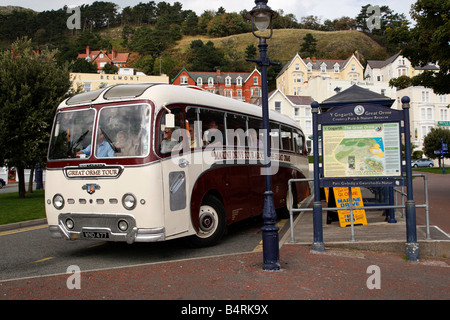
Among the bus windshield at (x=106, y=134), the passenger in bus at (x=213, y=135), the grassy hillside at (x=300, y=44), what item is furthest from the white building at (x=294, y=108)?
the grassy hillside at (x=300, y=44)

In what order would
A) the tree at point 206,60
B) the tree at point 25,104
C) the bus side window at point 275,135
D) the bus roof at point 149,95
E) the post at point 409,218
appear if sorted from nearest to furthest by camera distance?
the post at point 409,218 → the bus roof at point 149,95 → the bus side window at point 275,135 → the tree at point 25,104 → the tree at point 206,60

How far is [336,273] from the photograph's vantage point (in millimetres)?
5629

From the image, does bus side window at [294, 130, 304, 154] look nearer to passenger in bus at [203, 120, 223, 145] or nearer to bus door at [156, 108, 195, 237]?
passenger in bus at [203, 120, 223, 145]

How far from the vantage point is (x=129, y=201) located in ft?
21.0

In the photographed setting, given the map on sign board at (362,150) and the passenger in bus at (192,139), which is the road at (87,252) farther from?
the map on sign board at (362,150)

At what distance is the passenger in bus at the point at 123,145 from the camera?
6531 millimetres

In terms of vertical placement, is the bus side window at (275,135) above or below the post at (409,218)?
above

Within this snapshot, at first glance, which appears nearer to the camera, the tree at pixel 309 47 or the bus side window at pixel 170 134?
the bus side window at pixel 170 134

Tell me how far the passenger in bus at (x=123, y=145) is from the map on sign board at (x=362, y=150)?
3433 millimetres

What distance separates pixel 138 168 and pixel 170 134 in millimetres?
877

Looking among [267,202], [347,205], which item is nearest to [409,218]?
[267,202]

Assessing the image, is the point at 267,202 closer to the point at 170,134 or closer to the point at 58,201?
the point at 170,134

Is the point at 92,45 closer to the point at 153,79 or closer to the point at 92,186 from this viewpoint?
the point at 153,79

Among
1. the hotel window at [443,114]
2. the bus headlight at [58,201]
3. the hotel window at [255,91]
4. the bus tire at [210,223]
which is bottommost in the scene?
the bus tire at [210,223]
